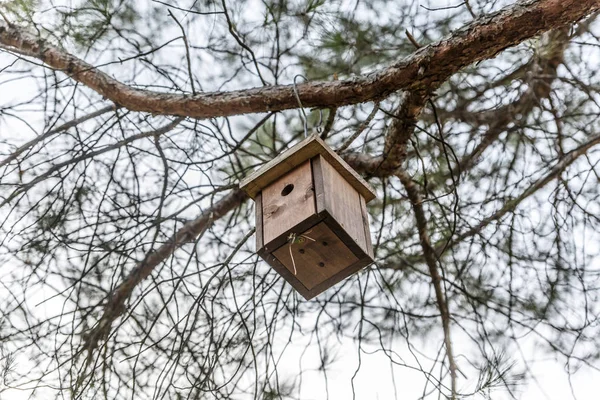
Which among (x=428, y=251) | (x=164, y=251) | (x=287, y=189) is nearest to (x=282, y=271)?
(x=287, y=189)

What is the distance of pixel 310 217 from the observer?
5.94 ft

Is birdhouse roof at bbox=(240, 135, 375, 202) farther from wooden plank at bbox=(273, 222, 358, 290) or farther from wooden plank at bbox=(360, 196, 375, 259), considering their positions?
wooden plank at bbox=(273, 222, 358, 290)

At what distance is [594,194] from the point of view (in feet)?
10.5

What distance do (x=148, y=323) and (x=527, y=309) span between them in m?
1.63

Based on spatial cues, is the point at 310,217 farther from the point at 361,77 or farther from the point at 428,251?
the point at 428,251

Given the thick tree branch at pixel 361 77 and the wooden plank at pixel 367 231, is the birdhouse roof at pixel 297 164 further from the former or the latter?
the thick tree branch at pixel 361 77

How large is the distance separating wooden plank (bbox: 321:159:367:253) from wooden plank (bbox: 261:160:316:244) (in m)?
0.04

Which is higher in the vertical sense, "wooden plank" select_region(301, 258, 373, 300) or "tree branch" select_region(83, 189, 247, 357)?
"tree branch" select_region(83, 189, 247, 357)

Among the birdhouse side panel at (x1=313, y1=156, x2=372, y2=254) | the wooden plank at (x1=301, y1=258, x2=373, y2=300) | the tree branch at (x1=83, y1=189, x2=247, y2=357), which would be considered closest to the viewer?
the birdhouse side panel at (x1=313, y1=156, x2=372, y2=254)

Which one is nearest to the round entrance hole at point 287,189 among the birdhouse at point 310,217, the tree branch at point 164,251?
the birdhouse at point 310,217

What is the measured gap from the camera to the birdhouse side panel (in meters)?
1.84

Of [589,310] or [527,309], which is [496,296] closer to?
[527,309]

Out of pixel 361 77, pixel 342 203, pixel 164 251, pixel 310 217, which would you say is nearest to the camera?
pixel 310 217

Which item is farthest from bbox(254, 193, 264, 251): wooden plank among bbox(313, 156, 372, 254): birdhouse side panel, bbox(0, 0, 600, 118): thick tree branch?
bbox(0, 0, 600, 118): thick tree branch
